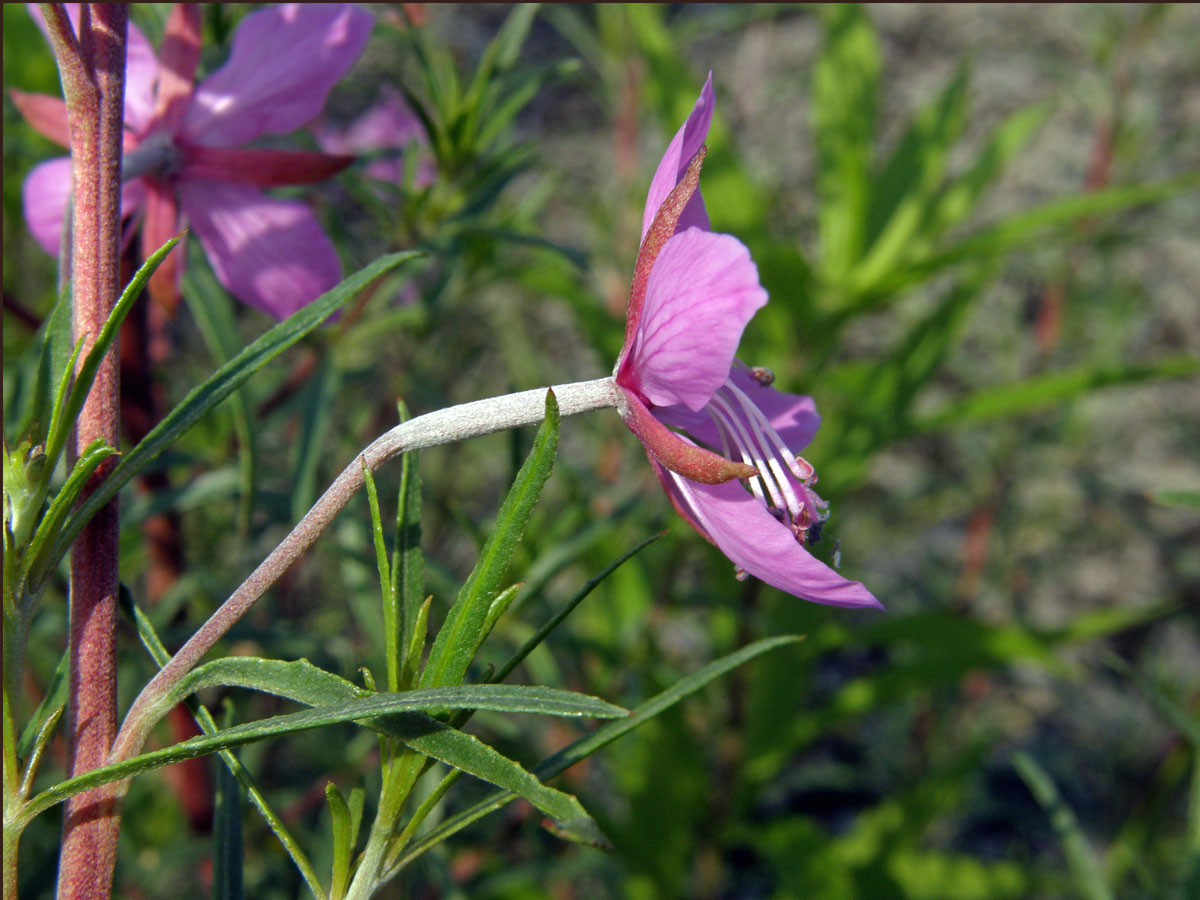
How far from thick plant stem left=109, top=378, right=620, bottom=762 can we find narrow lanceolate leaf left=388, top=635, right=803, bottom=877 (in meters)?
0.16

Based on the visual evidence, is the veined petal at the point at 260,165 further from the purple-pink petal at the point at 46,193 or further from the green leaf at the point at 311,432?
the green leaf at the point at 311,432

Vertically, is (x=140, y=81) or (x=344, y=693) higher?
(x=140, y=81)

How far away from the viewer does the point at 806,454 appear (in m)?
1.66

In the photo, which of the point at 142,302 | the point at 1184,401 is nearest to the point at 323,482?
the point at 142,302

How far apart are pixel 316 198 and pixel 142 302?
18.9 inches

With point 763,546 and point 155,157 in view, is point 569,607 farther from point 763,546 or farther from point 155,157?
point 155,157

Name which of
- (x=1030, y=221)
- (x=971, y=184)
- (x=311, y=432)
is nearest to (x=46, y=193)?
(x=311, y=432)

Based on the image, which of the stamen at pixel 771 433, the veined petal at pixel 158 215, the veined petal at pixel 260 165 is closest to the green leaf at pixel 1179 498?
the stamen at pixel 771 433

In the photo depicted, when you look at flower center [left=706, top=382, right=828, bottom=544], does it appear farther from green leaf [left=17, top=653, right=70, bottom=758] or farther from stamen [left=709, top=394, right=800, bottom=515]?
green leaf [left=17, top=653, right=70, bottom=758]

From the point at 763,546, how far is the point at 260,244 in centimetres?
56

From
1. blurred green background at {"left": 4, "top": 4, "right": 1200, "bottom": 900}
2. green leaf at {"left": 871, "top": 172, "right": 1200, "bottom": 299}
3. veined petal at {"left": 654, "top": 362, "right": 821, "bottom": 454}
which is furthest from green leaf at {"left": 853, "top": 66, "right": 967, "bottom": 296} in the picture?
veined petal at {"left": 654, "top": 362, "right": 821, "bottom": 454}

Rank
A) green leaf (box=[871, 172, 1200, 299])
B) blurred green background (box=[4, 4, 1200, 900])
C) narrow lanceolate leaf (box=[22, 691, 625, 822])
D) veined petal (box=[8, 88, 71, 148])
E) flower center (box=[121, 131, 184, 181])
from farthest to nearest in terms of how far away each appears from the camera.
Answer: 1. green leaf (box=[871, 172, 1200, 299])
2. blurred green background (box=[4, 4, 1200, 900])
3. veined petal (box=[8, 88, 71, 148])
4. flower center (box=[121, 131, 184, 181])
5. narrow lanceolate leaf (box=[22, 691, 625, 822])

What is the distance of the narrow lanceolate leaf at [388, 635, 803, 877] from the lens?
1.67 ft

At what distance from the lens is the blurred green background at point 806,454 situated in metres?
1.22
